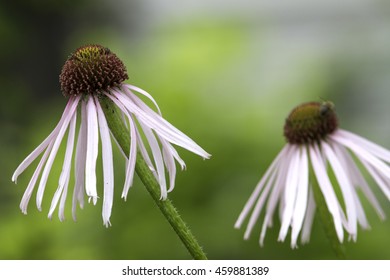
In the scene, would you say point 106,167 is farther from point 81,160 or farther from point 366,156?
point 366,156

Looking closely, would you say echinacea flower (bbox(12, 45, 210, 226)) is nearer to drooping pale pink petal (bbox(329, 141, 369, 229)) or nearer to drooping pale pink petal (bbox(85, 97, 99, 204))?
drooping pale pink petal (bbox(85, 97, 99, 204))

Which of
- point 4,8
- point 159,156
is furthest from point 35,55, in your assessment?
point 159,156

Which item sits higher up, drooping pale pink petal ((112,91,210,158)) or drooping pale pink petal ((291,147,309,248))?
drooping pale pink petal ((112,91,210,158))

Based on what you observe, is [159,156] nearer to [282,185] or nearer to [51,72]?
[282,185]

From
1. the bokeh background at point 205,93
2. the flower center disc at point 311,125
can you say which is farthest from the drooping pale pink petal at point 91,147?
the bokeh background at point 205,93

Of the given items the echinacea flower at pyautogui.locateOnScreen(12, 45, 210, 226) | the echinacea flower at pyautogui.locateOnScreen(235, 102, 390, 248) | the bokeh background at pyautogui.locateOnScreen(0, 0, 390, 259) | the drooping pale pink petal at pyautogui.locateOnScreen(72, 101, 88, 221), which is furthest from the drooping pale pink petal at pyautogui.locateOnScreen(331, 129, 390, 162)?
the bokeh background at pyautogui.locateOnScreen(0, 0, 390, 259)

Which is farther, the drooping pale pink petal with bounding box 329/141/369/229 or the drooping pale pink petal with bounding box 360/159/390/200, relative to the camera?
the drooping pale pink petal with bounding box 329/141/369/229

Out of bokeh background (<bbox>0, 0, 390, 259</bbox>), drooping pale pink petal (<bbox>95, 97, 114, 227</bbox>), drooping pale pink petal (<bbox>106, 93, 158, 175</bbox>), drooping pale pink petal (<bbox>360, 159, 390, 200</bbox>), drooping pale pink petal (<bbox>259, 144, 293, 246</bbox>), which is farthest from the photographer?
bokeh background (<bbox>0, 0, 390, 259</bbox>)
